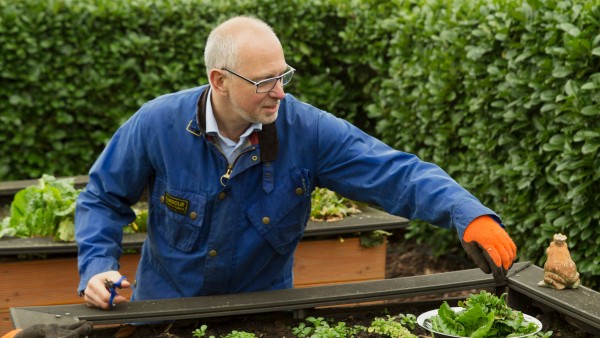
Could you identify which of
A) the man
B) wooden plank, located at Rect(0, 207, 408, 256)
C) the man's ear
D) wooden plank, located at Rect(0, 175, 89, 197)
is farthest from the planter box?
the man's ear

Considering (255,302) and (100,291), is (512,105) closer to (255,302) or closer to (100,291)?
(255,302)

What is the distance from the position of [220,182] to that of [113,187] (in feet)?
1.38

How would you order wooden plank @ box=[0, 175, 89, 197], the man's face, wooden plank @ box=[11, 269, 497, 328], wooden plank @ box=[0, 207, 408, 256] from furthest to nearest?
1. wooden plank @ box=[0, 175, 89, 197]
2. wooden plank @ box=[0, 207, 408, 256]
3. the man's face
4. wooden plank @ box=[11, 269, 497, 328]

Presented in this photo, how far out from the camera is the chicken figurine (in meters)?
3.29

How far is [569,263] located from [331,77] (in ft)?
15.9

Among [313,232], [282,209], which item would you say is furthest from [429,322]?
[313,232]

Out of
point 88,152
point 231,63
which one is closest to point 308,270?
point 231,63

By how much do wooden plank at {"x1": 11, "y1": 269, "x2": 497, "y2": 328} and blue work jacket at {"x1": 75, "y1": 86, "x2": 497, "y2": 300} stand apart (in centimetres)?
22

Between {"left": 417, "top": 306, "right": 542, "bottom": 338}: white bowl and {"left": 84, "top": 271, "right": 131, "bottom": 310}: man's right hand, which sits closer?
{"left": 417, "top": 306, "right": 542, "bottom": 338}: white bowl

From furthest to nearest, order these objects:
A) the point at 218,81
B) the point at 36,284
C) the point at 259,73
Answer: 1. the point at 36,284
2. the point at 218,81
3. the point at 259,73

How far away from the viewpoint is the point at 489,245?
3.00 m

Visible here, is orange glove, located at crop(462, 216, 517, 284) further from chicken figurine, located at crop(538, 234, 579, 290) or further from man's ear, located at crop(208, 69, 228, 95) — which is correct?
man's ear, located at crop(208, 69, 228, 95)

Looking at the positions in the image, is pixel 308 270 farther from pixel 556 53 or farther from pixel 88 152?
pixel 88 152

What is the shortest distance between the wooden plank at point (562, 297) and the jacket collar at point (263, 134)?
1.01 meters
